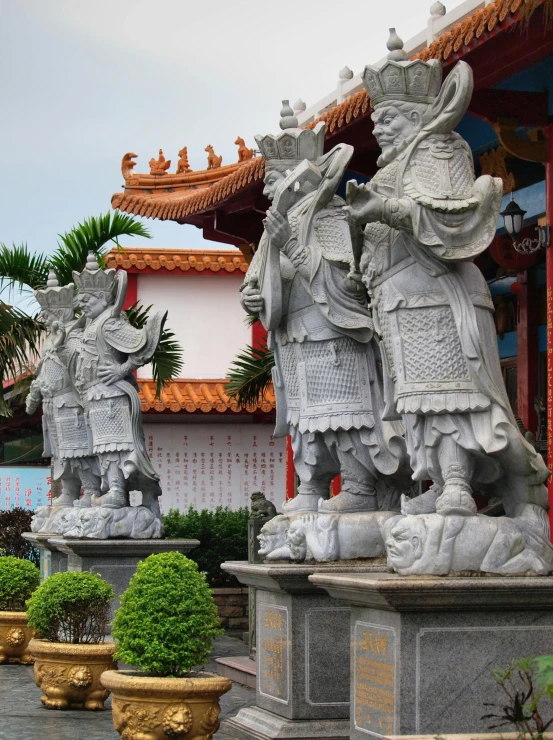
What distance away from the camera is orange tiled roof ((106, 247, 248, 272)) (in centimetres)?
2238

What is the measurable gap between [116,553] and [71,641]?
192 centimetres

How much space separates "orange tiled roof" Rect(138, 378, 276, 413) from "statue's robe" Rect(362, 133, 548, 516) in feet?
46.1

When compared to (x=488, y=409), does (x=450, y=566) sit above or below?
below

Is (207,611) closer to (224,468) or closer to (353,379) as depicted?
(353,379)

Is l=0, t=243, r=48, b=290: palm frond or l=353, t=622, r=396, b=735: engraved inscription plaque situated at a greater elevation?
l=0, t=243, r=48, b=290: palm frond

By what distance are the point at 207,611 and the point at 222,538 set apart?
883cm

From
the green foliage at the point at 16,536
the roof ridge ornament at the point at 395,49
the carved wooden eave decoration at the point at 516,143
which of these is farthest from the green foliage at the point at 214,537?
the roof ridge ornament at the point at 395,49

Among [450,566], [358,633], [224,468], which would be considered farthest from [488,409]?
[224,468]

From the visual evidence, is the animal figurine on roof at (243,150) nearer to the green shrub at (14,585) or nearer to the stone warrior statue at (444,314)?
the green shrub at (14,585)

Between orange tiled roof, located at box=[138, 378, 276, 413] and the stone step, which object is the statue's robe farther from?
orange tiled roof, located at box=[138, 378, 276, 413]

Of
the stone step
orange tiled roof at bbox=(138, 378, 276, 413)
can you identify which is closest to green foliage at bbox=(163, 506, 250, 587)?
orange tiled roof at bbox=(138, 378, 276, 413)

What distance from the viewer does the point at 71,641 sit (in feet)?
32.2

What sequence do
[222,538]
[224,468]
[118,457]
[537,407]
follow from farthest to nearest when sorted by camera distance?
[224,468] < [222,538] < [537,407] < [118,457]

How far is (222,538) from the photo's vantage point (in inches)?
650
